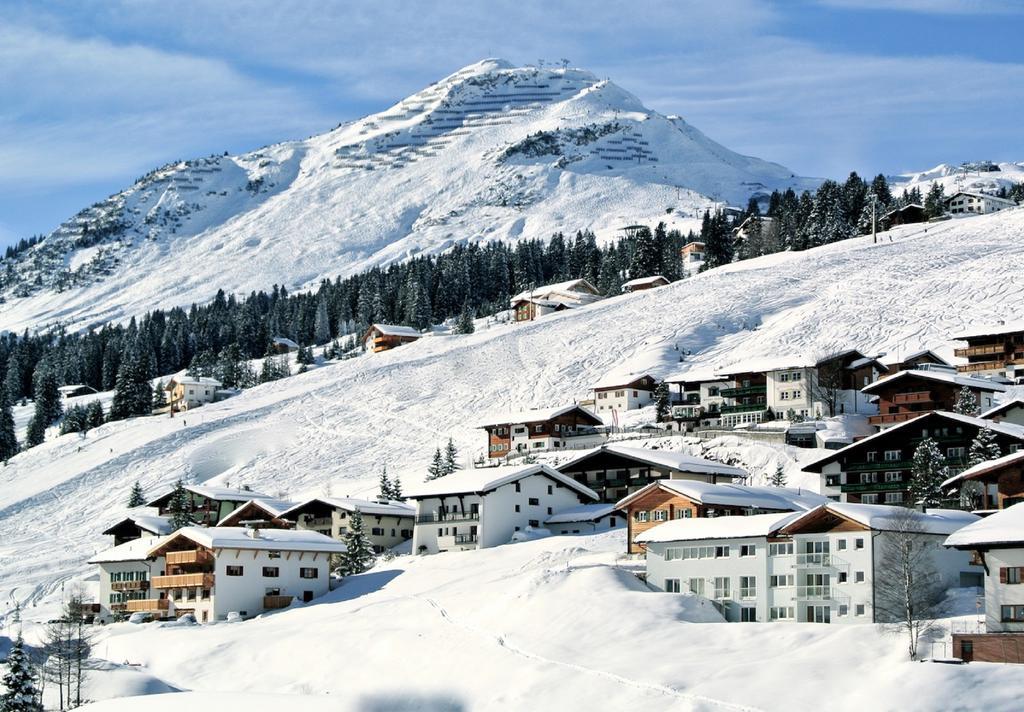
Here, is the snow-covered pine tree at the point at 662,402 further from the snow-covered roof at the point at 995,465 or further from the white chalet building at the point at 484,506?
the snow-covered roof at the point at 995,465

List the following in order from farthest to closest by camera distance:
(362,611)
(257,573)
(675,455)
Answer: (675,455) < (257,573) < (362,611)

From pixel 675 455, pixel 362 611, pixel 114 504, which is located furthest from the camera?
pixel 114 504

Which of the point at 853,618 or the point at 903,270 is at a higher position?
the point at 903,270

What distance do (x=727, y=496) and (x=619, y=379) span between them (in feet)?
152

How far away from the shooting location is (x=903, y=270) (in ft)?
420

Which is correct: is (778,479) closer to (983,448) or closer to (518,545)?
(983,448)

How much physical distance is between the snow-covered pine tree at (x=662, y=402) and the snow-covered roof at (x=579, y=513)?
2249 cm

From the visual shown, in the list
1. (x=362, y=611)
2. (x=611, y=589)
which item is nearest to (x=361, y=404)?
(x=362, y=611)

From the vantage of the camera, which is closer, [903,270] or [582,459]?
[582,459]

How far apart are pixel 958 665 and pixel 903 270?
94.3 meters

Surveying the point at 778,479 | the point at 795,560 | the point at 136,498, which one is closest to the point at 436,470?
the point at 778,479

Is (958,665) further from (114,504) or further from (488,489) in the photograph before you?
(114,504)

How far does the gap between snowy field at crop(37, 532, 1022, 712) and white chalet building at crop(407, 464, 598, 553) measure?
545 cm

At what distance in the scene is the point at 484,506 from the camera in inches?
2736
